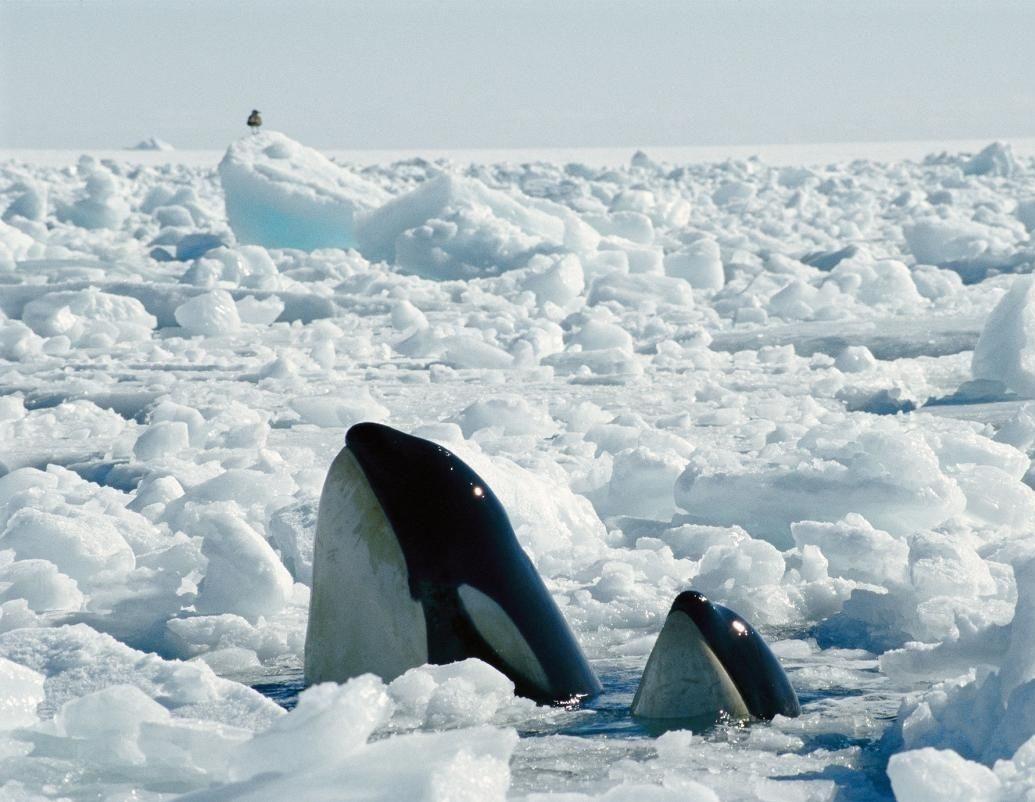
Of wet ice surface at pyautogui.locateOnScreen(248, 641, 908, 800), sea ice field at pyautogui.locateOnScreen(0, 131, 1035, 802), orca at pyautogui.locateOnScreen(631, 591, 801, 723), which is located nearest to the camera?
sea ice field at pyautogui.locateOnScreen(0, 131, 1035, 802)

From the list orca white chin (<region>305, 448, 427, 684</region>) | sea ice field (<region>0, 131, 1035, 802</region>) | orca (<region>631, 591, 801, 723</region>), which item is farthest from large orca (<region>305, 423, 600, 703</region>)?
orca (<region>631, 591, 801, 723</region>)

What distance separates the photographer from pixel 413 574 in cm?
347

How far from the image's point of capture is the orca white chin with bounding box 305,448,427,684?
3479mm

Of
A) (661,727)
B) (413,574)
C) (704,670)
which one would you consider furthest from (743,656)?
(413,574)

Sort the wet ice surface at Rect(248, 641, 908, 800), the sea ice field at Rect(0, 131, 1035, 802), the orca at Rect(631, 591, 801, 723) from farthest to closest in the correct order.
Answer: the orca at Rect(631, 591, 801, 723) < the wet ice surface at Rect(248, 641, 908, 800) < the sea ice field at Rect(0, 131, 1035, 802)

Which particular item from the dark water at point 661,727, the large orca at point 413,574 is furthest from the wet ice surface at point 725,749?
the large orca at point 413,574

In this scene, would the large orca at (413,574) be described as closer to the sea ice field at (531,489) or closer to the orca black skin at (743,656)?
the sea ice field at (531,489)

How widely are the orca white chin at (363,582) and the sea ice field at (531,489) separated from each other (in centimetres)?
14

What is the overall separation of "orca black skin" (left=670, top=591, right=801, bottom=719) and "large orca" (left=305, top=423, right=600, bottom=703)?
36 centimetres

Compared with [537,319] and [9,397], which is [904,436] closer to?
[9,397]

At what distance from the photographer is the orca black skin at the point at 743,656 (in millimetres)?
3461

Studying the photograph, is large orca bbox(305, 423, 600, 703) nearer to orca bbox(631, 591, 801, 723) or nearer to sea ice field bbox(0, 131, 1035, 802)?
sea ice field bbox(0, 131, 1035, 802)

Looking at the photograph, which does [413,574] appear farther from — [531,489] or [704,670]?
[531,489]

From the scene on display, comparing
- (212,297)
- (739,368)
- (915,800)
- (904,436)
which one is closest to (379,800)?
(915,800)
